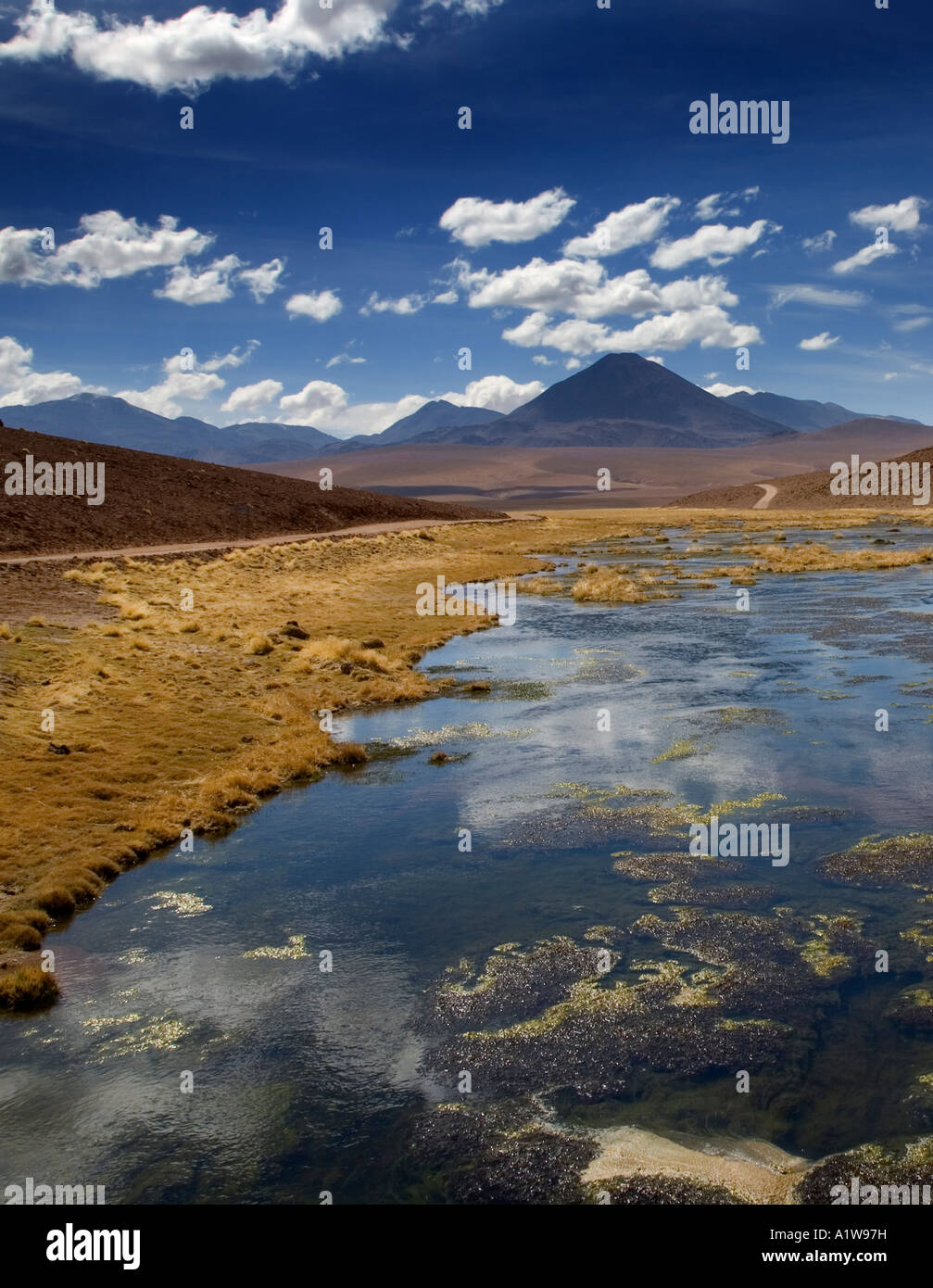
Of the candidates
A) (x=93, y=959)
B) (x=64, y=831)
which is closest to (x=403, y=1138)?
(x=93, y=959)

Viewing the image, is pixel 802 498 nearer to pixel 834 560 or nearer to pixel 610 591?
pixel 834 560

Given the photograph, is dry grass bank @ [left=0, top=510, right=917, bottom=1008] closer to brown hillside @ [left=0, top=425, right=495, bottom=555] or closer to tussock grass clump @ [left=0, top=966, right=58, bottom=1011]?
tussock grass clump @ [left=0, top=966, right=58, bottom=1011]

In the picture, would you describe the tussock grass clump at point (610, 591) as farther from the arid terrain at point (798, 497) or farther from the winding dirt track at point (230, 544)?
the arid terrain at point (798, 497)

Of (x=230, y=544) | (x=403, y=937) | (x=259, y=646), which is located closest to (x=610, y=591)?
(x=259, y=646)

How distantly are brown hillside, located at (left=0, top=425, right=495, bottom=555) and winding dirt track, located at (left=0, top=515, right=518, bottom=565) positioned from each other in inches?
56.5

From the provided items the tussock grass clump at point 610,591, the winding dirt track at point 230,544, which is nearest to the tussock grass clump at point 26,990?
the tussock grass clump at point 610,591

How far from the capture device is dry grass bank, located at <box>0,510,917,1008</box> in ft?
53.6

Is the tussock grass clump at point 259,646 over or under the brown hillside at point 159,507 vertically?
under

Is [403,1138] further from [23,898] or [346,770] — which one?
[346,770]

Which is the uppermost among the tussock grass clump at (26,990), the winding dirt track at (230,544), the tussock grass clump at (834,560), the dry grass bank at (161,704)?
the winding dirt track at (230,544)

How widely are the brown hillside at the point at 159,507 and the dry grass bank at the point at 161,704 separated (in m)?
11.7

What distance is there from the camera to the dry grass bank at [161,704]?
16.3m

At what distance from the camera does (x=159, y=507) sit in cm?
7875

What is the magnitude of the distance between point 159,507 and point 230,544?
966cm
